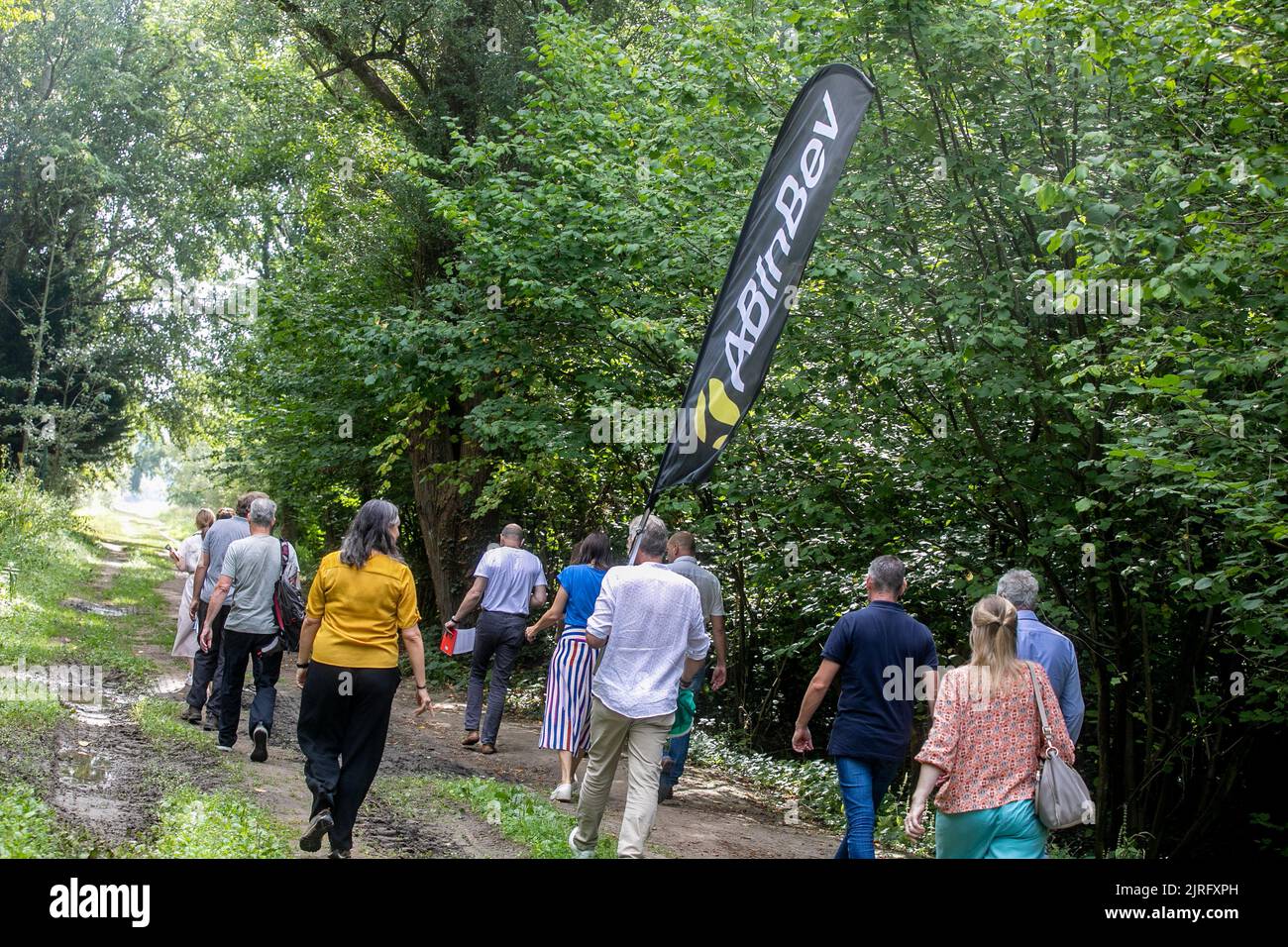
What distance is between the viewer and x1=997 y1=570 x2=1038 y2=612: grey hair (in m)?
6.22

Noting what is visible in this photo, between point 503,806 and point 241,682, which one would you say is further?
point 241,682

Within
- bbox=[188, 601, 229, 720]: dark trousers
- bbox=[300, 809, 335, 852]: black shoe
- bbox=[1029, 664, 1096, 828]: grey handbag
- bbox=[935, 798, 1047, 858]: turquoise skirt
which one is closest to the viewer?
bbox=[1029, 664, 1096, 828]: grey handbag

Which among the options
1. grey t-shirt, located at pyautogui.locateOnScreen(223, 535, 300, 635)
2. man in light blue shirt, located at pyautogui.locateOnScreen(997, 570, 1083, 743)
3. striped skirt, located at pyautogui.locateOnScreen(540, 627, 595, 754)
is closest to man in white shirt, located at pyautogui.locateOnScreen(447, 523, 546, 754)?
striped skirt, located at pyautogui.locateOnScreen(540, 627, 595, 754)

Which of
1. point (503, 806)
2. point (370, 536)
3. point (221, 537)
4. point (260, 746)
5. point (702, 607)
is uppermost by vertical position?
point (370, 536)

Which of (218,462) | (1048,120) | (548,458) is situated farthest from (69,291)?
(1048,120)

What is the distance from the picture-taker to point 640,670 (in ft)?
21.2

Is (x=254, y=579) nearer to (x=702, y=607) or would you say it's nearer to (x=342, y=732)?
(x=342, y=732)

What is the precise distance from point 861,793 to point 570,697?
3.06m

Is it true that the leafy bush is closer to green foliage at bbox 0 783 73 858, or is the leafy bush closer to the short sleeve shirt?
the short sleeve shirt

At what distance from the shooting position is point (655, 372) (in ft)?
44.7

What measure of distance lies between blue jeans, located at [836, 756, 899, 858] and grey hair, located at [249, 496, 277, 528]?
4930 millimetres

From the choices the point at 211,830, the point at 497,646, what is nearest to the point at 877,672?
the point at 211,830

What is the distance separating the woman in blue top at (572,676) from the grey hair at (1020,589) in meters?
3.46
